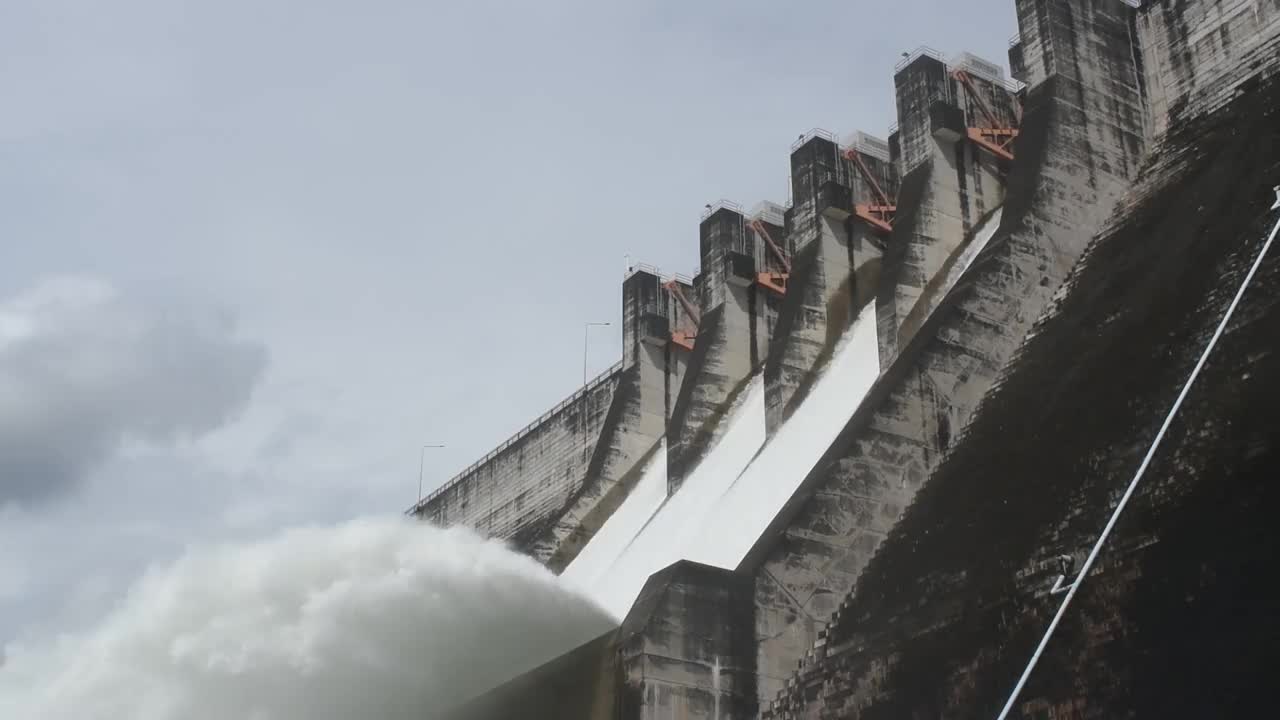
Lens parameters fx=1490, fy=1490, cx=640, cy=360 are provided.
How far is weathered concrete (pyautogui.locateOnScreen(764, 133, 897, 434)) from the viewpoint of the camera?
25.7 meters

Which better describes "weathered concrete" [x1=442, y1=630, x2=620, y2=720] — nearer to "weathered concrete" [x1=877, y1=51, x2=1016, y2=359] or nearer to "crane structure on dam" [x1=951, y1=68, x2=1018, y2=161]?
"weathered concrete" [x1=877, y1=51, x2=1016, y2=359]

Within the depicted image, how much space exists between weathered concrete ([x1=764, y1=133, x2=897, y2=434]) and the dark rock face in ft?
22.7

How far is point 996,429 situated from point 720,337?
1240 centimetres

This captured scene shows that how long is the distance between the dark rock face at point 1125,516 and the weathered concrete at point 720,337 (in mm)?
10195

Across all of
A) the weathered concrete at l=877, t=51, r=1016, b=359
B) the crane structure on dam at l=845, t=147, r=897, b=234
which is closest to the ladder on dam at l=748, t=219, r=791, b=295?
the crane structure on dam at l=845, t=147, r=897, b=234

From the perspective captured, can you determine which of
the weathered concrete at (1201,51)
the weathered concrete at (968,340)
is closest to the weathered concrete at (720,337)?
the weathered concrete at (968,340)

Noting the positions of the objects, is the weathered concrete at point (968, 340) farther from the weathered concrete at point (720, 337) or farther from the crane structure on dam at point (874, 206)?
the weathered concrete at point (720, 337)

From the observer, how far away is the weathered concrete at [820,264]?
84.3 ft

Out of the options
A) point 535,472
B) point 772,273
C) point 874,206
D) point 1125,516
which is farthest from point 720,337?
point 1125,516

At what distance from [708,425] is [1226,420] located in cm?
1546

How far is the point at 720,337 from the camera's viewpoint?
97.0 feet

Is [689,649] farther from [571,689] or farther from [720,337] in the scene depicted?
[720,337]

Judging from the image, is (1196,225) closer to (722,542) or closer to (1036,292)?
(1036,292)

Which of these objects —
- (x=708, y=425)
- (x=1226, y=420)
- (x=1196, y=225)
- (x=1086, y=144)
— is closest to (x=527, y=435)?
(x=708, y=425)
